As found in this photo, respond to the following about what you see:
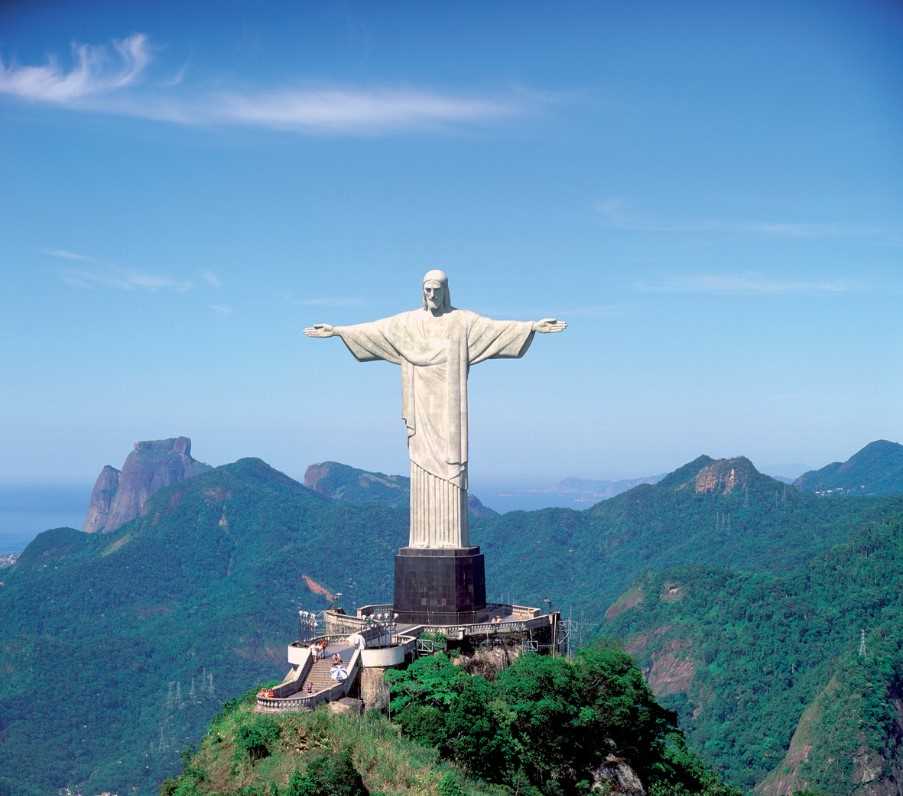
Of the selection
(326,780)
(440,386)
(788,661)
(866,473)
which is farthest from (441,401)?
(866,473)

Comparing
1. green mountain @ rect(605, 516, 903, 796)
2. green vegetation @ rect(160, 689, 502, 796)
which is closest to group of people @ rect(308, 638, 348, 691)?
green vegetation @ rect(160, 689, 502, 796)

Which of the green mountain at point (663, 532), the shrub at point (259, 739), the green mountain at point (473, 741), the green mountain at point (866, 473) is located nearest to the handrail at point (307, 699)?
the green mountain at point (473, 741)

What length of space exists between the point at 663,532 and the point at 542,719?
10876cm

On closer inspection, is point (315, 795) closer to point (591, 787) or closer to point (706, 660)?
point (591, 787)

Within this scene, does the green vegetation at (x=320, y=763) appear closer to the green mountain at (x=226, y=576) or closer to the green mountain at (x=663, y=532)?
the green mountain at (x=226, y=576)

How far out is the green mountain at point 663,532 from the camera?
118m

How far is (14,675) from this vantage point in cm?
10800

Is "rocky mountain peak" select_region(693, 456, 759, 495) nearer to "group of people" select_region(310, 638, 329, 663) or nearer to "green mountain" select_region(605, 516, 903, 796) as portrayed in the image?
"green mountain" select_region(605, 516, 903, 796)

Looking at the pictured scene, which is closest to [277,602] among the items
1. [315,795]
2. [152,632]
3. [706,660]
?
[152,632]

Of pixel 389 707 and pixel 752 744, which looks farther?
pixel 752 744

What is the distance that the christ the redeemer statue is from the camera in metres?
33.2

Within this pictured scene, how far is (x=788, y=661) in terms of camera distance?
82188mm

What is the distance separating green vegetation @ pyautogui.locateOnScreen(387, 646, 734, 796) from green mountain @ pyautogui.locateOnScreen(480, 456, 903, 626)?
253 feet

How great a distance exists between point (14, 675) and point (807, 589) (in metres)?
60.8
